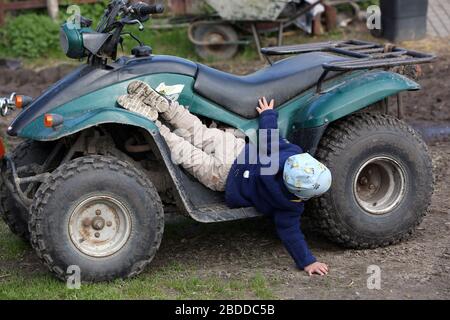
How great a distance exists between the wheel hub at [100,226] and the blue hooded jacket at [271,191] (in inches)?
26.8

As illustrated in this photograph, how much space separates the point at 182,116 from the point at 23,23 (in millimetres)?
8086

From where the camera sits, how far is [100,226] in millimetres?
5242

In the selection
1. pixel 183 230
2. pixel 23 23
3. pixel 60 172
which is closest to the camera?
pixel 60 172

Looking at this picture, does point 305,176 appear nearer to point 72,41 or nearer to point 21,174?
point 72,41

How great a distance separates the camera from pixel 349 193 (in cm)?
567

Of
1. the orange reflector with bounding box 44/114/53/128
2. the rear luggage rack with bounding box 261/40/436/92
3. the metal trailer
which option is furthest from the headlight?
the metal trailer

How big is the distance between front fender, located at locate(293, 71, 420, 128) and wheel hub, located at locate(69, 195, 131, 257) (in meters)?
1.27

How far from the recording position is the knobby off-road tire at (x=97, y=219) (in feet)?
16.7

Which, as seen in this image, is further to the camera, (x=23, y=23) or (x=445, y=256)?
(x=23, y=23)

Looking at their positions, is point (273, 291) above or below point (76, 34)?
below

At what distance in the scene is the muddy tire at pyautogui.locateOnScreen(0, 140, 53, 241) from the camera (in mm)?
5766

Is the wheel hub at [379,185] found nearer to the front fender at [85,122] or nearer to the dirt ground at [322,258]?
the dirt ground at [322,258]

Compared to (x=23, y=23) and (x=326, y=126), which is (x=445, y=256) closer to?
(x=326, y=126)

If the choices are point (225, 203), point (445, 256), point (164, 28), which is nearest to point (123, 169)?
point (225, 203)
